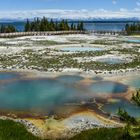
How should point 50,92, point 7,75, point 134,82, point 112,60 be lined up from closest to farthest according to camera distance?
point 50,92 < point 134,82 < point 7,75 < point 112,60

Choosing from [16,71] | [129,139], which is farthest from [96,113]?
[16,71]

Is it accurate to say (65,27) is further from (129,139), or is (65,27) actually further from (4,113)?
(129,139)

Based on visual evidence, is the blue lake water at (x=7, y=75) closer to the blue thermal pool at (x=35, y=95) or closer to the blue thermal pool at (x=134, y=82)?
the blue thermal pool at (x=35, y=95)

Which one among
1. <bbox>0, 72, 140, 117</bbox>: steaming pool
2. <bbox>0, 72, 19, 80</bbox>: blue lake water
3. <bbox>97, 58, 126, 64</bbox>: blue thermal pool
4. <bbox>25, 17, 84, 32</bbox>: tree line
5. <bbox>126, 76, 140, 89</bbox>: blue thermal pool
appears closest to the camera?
<bbox>0, 72, 140, 117</bbox>: steaming pool

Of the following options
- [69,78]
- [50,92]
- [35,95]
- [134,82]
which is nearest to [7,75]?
[69,78]

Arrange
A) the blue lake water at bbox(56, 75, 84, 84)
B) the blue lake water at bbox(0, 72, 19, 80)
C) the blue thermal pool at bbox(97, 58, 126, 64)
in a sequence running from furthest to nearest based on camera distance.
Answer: the blue thermal pool at bbox(97, 58, 126, 64) < the blue lake water at bbox(0, 72, 19, 80) < the blue lake water at bbox(56, 75, 84, 84)

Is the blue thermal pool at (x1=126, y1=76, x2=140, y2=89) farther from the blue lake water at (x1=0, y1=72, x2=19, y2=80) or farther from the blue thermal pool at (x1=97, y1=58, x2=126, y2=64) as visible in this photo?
the blue lake water at (x1=0, y1=72, x2=19, y2=80)

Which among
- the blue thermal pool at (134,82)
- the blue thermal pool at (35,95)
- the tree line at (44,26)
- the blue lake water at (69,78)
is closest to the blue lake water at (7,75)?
the blue thermal pool at (35,95)

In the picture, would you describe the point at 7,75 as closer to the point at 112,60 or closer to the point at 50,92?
the point at 50,92

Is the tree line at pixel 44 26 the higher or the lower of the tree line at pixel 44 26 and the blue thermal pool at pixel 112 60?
the higher

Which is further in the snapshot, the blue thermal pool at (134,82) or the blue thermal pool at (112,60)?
the blue thermal pool at (112,60)

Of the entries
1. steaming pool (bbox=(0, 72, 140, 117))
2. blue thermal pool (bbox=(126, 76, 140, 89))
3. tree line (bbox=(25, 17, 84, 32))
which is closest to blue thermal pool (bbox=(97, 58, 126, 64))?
blue thermal pool (bbox=(126, 76, 140, 89))
